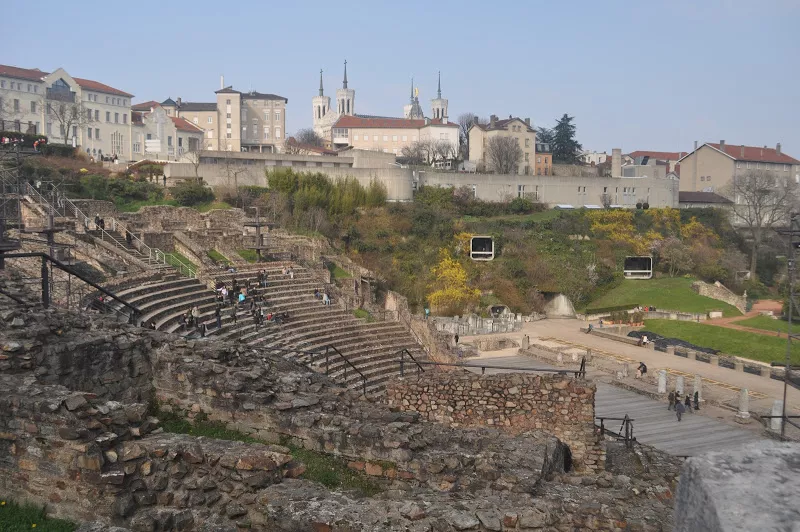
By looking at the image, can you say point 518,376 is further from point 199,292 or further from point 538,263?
point 538,263

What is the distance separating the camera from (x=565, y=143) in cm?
8106

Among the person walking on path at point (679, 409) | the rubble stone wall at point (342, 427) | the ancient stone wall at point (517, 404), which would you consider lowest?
the person walking on path at point (679, 409)

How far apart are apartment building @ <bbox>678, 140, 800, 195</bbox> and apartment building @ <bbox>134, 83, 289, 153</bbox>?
161ft

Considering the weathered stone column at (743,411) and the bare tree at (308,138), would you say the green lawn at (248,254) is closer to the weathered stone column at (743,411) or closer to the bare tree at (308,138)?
the weathered stone column at (743,411)

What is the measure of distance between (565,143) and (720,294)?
39.9m

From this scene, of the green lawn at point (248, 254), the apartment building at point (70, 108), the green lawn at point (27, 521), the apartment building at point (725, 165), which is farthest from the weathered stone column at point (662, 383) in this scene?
the apartment building at point (725, 165)

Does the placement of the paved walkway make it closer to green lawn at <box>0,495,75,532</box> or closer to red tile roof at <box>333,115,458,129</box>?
green lawn at <box>0,495,75,532</box>

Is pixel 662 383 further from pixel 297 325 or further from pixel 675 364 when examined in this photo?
pixel 297 325

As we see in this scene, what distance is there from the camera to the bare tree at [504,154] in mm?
71188

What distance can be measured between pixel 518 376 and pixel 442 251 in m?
32.0

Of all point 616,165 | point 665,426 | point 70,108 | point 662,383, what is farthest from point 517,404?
point 616,165

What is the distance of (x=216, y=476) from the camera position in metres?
6.57

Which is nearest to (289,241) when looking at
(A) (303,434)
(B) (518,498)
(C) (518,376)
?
(C) (518,376)

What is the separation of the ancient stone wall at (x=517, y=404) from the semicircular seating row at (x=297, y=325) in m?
5.11
